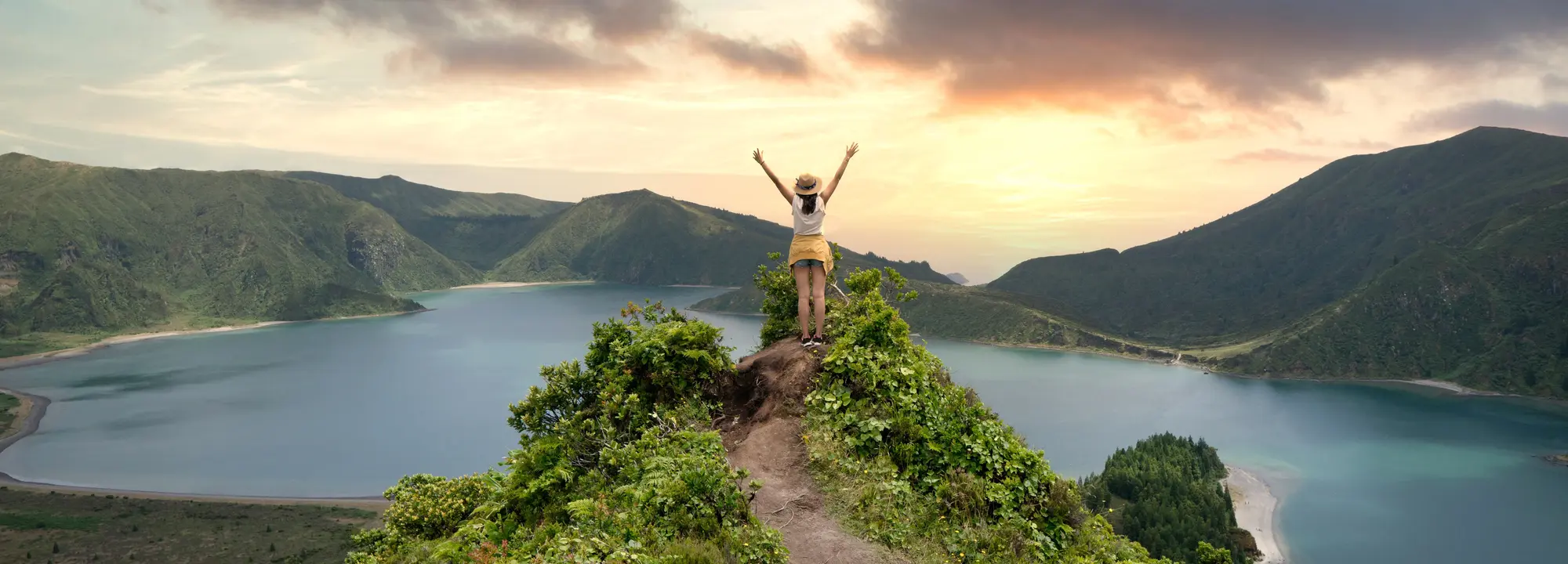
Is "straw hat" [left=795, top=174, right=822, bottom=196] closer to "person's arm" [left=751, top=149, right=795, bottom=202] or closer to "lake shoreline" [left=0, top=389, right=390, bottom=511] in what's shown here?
"person's arm" [left=751, top=149, right=795, bottom=202]

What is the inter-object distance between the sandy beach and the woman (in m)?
84.7

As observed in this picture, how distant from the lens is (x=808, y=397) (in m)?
10.9

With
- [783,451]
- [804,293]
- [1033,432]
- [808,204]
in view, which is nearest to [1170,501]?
[1033,432]

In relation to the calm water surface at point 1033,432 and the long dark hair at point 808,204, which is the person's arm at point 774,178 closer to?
the long dark hair at point 808,204

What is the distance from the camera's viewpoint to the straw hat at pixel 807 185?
11961 mm

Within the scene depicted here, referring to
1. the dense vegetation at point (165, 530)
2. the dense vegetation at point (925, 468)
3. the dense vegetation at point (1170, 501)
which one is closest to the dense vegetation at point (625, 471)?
the dense vegetation at point (925, 468)

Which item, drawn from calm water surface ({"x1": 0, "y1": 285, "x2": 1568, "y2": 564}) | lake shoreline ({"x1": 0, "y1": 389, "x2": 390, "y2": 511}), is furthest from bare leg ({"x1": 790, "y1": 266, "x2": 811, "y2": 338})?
lake shoreline ({"x1": 0, "y1": 389, "x2": 390, "y2": 511})

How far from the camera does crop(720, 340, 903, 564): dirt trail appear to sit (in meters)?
8.49

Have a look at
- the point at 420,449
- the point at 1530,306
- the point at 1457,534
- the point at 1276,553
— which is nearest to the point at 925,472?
the point at 1276,553

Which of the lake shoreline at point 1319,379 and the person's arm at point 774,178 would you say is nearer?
the person's arm at point 774,178

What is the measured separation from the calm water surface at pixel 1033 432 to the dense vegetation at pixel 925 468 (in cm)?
8992

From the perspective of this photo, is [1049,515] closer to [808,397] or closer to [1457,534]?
[808,397]

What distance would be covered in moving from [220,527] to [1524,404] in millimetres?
213404

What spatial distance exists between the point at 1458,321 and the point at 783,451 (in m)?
224
